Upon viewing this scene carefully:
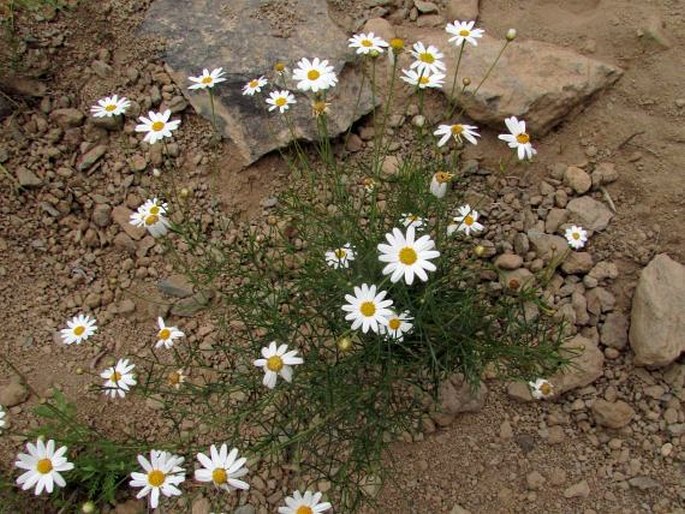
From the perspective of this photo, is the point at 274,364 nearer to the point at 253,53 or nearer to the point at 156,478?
the point at 156,478

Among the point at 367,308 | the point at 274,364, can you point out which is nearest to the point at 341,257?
the point at 367,308

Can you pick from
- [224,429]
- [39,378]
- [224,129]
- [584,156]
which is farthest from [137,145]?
[584,156]

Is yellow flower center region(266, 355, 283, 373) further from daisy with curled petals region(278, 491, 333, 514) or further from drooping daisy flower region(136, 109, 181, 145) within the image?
drooping daisy flower region(136, 109, 181, 145)

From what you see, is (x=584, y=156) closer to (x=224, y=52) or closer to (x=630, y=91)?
(x=630, y=91)

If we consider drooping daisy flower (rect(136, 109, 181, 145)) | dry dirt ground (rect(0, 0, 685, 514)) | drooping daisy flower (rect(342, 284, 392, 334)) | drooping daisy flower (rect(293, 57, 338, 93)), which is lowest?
dry dirt ground (rect(0, 0, 685, 514))

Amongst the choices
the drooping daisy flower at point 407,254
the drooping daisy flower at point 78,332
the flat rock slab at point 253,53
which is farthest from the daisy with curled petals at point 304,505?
the flat rock slab at point 253,53

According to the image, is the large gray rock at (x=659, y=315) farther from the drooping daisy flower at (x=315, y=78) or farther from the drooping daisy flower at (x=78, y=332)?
the drooping daisy flower at (x=78, y=332)

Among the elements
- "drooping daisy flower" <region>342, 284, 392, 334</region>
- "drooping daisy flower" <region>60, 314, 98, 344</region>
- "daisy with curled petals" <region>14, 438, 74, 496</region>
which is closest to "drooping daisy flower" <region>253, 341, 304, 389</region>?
"drooping daisy flower" <region>342, 284, 392, 334</region>
